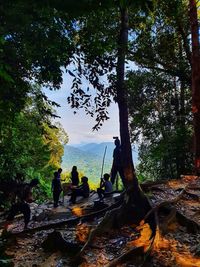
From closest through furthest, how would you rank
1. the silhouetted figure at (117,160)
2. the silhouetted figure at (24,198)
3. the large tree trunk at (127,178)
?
the silhouetted figure at (24,198)
the large tree trunk at (127,178)
the silhouetted figure at (117,160)

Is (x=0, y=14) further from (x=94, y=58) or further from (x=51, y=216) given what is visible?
(x=51, y=216)

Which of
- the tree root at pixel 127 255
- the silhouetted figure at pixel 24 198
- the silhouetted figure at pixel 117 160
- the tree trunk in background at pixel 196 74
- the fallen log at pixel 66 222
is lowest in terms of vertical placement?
the tree root at pixel 127 255

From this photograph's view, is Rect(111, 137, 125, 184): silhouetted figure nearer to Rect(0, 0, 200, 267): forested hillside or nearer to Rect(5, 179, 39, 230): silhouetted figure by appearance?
Rect(0, 0, 200, 267): forested hillside

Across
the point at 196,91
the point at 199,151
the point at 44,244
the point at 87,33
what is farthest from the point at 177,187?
the point at 87,33

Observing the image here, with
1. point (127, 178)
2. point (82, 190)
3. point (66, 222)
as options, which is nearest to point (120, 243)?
point (66, 222)

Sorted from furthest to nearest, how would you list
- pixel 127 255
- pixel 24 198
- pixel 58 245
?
1. pixel 24 198
2. pixel 58 245
3. pixel 127 255

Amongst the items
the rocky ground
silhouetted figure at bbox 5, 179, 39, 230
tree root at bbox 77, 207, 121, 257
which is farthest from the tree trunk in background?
silhouetted figure at bbox 5, 179, 39, 230

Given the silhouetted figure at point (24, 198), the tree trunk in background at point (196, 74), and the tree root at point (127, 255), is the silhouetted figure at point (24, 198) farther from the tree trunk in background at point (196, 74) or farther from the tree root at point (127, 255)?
the tree trunk in background at point (196, 74)

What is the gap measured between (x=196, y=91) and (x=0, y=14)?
11643mm

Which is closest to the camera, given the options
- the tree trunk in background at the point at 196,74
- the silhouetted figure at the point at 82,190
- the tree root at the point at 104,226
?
the tree root at the point at 104,226

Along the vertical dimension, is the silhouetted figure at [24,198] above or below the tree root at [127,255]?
above

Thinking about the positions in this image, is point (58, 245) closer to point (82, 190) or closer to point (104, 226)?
point (104, 226)

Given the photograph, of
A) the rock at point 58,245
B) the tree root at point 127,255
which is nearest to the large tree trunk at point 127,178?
the tree root at point 127,255

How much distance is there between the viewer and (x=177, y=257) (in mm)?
8664
